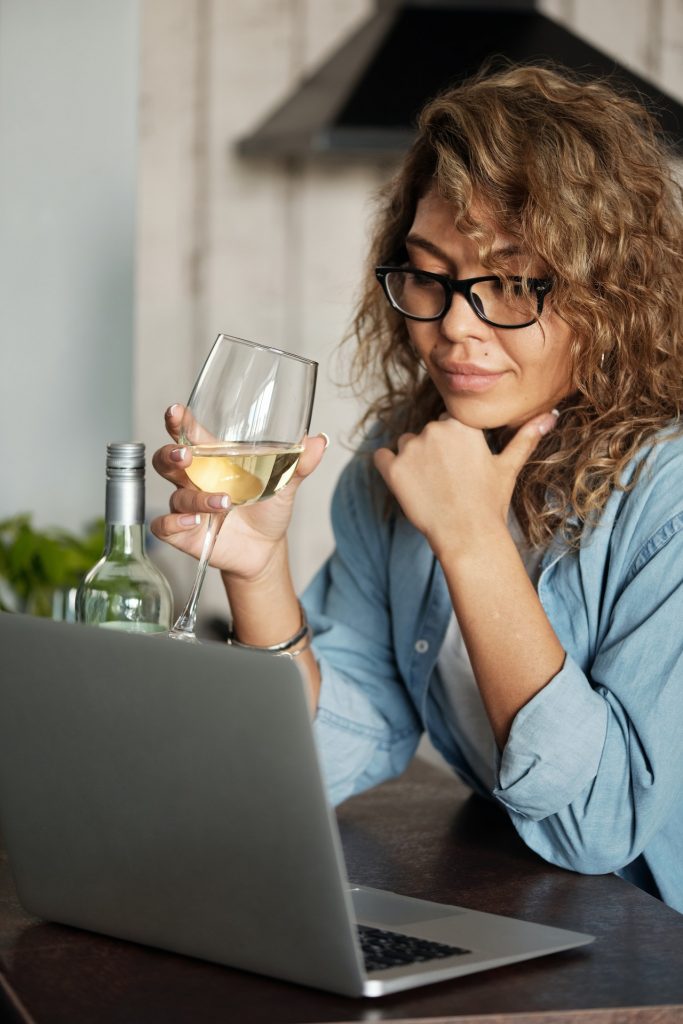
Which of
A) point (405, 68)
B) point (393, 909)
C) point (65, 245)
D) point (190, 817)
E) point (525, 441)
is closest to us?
point (190, 817)

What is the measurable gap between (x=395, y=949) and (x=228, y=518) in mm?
540

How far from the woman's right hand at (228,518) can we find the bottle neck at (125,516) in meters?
0.06

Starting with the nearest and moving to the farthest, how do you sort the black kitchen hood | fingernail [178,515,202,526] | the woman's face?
fingernail [178,515,202,526] → the woman's face → the black kitchen hood

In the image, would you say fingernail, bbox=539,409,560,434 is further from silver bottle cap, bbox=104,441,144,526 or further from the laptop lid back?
the laptop lid back

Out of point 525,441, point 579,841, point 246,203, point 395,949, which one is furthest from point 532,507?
point 246,203

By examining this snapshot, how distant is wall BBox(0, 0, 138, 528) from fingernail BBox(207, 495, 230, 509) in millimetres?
2045

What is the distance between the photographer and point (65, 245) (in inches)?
116

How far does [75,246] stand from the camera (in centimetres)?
296

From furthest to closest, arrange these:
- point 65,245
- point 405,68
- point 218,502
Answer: point 65,245
point 405,68
point 218,502

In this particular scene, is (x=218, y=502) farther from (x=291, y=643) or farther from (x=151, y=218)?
(x=151, y=218)

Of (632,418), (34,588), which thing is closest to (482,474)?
(632,418)

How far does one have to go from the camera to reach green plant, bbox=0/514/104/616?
2.61 metres

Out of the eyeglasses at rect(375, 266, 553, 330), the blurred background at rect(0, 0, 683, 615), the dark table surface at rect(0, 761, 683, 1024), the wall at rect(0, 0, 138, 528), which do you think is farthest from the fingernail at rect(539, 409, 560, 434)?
the wall at rect(0, 0, 138, 528)

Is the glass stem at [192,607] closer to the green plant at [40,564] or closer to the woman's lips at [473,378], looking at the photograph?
the woman's lips at [473,378]
